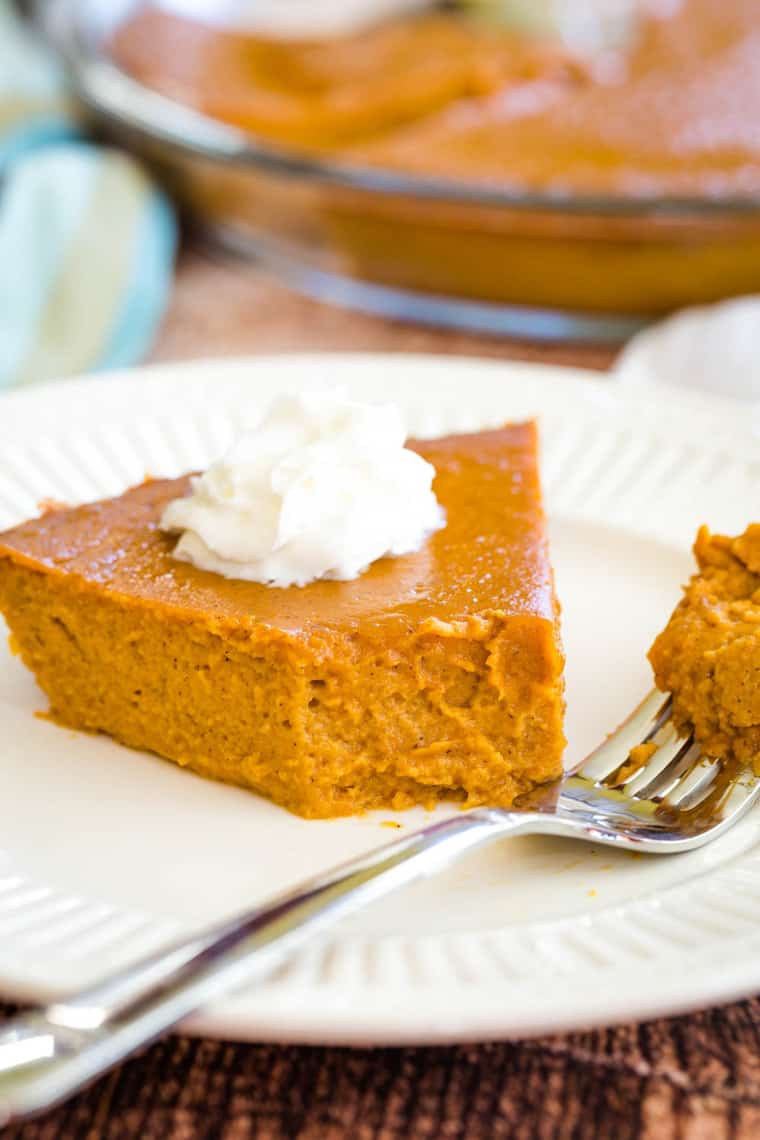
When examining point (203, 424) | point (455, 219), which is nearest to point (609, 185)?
point (455, 219)

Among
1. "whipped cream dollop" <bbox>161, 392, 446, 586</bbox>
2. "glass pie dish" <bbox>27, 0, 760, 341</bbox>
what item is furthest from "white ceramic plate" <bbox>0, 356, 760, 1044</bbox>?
"glass pie dish" <bbox>27, 0, 760, 341</bbox>

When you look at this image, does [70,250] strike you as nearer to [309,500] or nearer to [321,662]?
[309,500]

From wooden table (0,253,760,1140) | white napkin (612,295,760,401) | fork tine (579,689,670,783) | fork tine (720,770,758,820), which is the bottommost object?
wooden table (0,253,760,1140)

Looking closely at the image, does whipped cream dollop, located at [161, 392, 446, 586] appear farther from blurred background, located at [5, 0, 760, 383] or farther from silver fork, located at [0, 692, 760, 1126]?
blurred background, located at [5, 0, 760, 383]

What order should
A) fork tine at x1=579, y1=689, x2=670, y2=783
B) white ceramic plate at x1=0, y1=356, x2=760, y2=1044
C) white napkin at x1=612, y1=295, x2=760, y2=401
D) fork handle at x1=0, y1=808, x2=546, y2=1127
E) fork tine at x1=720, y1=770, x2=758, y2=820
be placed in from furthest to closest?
white napkin at x1=612, y1=295, x2=760, y2=401, fork tine at x1=579, y1=689, x2=670, y2=783, fork tine at x1=720, y1=770, x2=758, y2=820, white ceramic plate at x1=0, y1=356, x2=760, y2=1044, fork handle at x1=0, y1=808, x2=546, y2=1127

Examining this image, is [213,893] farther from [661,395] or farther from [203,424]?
[661,395]

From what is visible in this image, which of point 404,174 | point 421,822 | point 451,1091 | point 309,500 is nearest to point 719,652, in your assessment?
point 421,822
